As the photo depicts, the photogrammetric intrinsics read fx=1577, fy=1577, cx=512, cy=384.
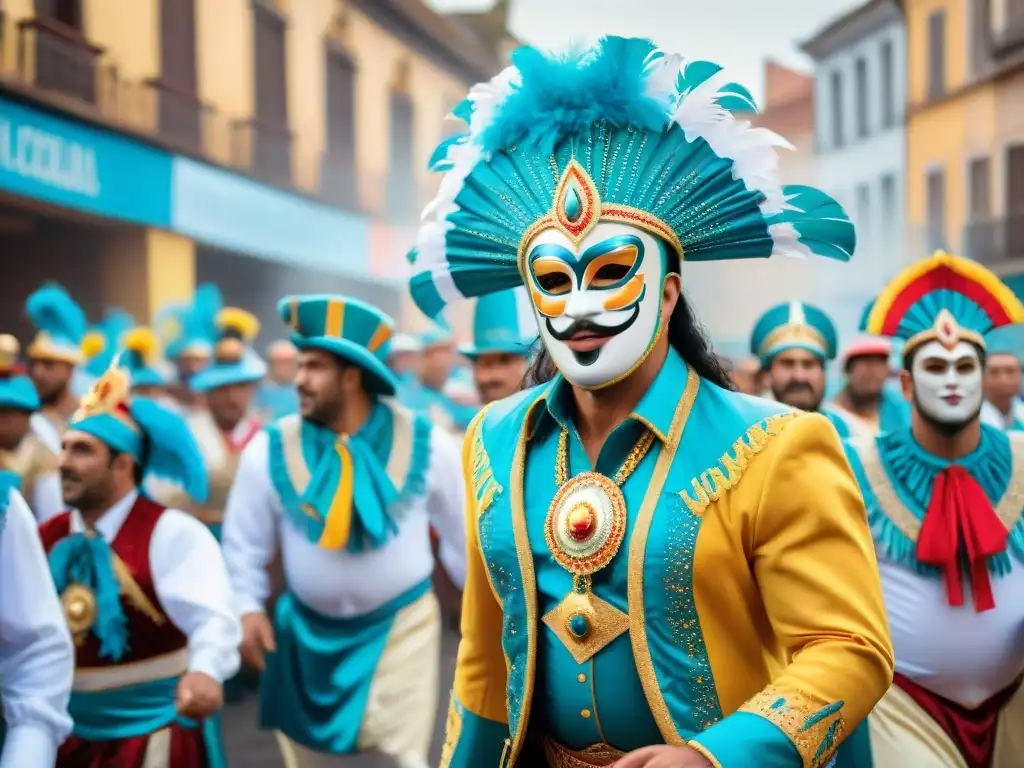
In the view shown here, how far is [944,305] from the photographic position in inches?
216

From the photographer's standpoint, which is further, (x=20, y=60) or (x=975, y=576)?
(x=20, y=60)

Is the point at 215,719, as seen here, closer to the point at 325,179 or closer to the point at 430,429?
the point at 430,429

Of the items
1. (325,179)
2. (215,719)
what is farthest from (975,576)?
(325,179)

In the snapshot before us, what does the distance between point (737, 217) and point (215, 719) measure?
3.23 meters

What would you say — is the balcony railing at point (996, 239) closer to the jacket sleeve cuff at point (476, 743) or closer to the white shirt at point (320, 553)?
the white shirt at point (320, 553)

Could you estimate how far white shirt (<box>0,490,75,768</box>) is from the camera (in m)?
4.25

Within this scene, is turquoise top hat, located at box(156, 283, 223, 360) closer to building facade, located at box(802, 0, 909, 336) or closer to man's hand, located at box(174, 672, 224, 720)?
man's hand, located at box(174, 672, 224, 720)

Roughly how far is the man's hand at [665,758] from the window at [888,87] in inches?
890

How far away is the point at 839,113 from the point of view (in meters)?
24.6

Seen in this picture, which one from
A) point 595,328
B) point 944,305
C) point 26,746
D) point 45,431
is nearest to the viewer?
point 595,328

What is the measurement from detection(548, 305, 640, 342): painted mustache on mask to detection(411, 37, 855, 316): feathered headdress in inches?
7.2

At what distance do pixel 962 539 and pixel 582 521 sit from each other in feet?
7.61

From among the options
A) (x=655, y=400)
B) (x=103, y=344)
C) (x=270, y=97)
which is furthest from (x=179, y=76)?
(x=655, y=400)

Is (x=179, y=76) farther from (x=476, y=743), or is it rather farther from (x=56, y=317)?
(x=476, y=743)
